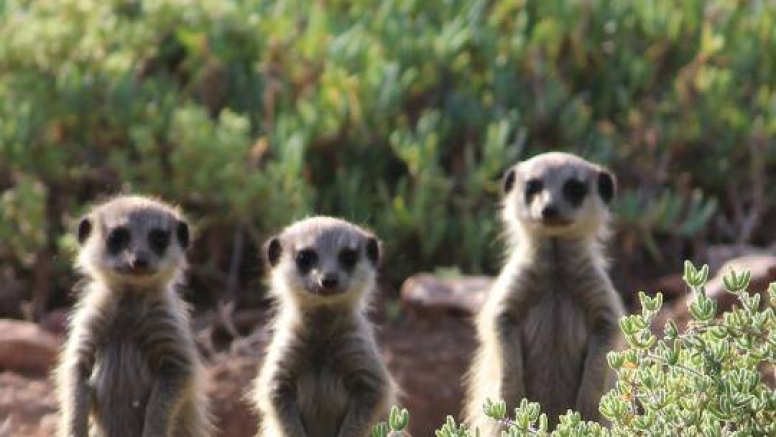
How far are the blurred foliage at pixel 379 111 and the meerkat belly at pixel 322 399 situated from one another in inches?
62.5

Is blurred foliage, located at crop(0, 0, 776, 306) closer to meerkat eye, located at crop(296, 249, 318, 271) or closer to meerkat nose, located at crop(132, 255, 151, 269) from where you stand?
meerkat eye, located at crop(296, 249, 318, 271)

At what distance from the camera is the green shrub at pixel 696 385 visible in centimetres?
405

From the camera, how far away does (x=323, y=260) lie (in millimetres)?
6043

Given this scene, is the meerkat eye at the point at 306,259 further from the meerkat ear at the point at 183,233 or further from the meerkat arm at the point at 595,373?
the meerkat arm at the point at 595,373

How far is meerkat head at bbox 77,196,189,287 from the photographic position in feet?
19.7

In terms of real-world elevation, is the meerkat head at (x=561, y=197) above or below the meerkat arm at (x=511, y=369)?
above

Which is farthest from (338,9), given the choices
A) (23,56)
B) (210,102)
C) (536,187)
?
(536,187)

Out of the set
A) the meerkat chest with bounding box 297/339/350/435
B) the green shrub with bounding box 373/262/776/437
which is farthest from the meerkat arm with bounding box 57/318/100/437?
the green shrub with bounding box 373/262/776/437

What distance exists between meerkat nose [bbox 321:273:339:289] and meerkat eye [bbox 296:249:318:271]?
0.61ft

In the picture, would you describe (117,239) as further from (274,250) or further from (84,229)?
(274,250)

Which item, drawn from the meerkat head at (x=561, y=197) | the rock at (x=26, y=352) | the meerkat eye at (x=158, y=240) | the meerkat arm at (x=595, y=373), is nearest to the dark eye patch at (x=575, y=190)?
the meerkat head at (x=561, y=197)

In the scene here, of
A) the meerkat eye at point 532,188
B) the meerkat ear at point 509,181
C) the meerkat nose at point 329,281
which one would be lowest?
the meerkat nose at point 329,281

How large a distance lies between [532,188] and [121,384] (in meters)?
1.46

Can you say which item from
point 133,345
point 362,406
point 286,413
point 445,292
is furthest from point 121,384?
Answer: point 445,292
